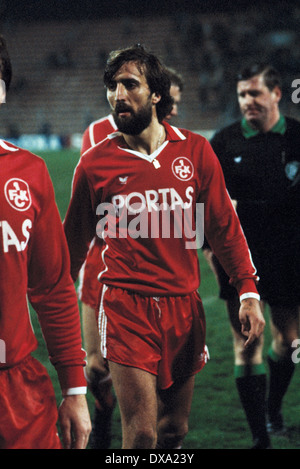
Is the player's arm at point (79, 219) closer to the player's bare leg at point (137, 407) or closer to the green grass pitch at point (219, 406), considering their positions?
the player's bare leg at point (137, 407)

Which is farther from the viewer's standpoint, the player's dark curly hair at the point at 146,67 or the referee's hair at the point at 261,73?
the referee's hair at the point at 261,73

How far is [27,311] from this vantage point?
184 cm

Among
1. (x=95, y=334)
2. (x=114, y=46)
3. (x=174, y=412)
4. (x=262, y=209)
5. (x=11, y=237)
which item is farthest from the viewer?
(x=114, y=46)

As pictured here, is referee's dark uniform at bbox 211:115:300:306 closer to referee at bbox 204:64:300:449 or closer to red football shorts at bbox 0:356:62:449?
referee at bbox 204:64:300:449

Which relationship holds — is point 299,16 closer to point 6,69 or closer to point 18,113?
point 18,113

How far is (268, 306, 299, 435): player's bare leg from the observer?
4.03 meters

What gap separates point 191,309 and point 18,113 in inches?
1084

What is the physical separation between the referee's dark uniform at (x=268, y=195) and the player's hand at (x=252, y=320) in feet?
3.42

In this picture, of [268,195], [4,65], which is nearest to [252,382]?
[268,195]

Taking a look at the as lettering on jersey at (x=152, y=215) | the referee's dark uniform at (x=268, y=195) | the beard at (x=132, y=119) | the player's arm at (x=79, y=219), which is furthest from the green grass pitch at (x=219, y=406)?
the beard at (x=132, y=119)

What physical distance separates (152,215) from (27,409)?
3.89 ft

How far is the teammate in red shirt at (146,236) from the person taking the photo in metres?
2.79

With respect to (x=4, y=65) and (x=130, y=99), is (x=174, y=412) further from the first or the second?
(x=4, y=65)

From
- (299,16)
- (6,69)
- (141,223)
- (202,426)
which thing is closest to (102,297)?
(141,223)
